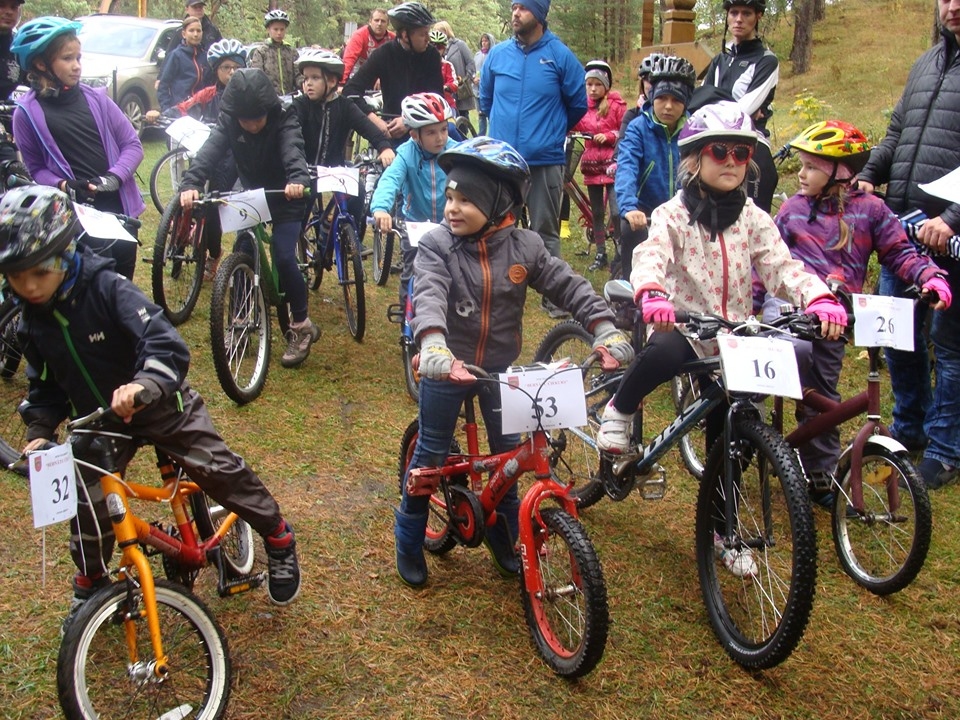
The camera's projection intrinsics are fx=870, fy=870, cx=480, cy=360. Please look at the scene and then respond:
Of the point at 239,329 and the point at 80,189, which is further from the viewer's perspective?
the point at 239,329

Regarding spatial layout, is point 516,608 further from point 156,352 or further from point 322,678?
point 156,352

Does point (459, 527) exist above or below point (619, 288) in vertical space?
below

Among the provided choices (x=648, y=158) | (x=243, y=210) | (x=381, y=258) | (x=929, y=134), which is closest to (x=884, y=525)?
(x=929, y=134)

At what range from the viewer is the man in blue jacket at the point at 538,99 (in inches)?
268

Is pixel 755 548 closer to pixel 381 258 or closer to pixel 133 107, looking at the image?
pixel 381 258

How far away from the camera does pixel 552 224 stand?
282 inches

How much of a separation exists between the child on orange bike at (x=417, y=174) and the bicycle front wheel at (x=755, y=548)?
242cm

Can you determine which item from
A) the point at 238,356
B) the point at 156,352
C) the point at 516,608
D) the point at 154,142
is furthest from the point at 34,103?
the point at 154,142

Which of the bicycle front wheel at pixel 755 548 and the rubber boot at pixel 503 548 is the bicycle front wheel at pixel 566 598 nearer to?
the rubber boot at pixel 503 548

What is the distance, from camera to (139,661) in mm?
2709

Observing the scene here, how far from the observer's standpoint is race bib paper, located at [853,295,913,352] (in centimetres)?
365

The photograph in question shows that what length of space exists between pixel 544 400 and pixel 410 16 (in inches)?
189

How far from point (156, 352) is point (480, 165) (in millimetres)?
1370

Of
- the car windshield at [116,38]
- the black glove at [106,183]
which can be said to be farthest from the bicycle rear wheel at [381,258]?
the car windshield at [116,38]
